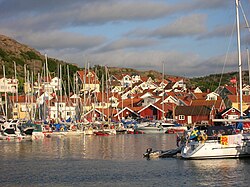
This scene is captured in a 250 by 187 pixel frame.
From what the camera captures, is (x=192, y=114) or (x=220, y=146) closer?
(x=220, y=146)

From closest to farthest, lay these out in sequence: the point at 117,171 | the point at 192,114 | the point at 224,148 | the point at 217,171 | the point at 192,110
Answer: the point at 217,171
the point at 117,171
the point at 224,148
the point at 192,114
the point at 192,110

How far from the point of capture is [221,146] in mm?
36656

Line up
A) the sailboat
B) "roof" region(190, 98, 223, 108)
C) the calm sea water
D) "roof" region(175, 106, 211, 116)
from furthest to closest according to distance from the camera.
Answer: "roof" region(190, 98, 223, 108)
"roof" region(175, 106, 211, 116)
the sailboat
the calm sea water

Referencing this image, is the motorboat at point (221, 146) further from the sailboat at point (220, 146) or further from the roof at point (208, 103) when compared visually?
the roof at point (208, 103)

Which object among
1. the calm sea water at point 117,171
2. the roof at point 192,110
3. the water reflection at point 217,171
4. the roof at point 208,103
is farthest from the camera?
the roof at point 208,103

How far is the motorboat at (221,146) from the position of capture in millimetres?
36531

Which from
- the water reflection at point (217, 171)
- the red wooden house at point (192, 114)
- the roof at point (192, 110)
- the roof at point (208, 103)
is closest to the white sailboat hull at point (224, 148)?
the water reflection at point (217, 171)

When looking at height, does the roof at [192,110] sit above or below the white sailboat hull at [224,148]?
above

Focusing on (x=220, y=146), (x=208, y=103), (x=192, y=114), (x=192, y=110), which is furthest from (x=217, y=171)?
(x=208, y=103)

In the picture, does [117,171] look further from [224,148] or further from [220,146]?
[224,148]

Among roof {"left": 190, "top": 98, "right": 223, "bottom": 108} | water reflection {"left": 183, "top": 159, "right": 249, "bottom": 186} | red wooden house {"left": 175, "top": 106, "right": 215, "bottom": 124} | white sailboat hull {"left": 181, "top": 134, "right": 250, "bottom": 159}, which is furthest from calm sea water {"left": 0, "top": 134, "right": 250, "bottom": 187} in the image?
roof {"left": 190, "top": 98, "right": 223, "bottom": 108}

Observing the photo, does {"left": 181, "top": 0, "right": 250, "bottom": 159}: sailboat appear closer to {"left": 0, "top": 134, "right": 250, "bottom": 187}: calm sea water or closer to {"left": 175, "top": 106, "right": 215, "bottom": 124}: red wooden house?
{"left": 0, "top": 134, "right": 250, "bottom": 187}: calm sea water

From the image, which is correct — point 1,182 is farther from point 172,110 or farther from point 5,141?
point 172,110

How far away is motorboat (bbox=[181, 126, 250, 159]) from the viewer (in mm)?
36531
